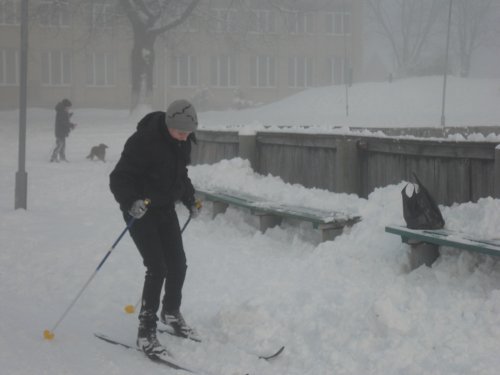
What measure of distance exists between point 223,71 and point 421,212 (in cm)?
4733

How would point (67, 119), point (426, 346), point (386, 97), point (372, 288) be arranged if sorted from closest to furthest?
point (426, 346) < point (372, 288) < point (67, 119) < point (386, 97)

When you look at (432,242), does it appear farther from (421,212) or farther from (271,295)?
(271,295)

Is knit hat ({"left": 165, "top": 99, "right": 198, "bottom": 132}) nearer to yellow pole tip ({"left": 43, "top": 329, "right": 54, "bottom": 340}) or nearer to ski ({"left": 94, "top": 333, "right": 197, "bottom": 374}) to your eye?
ski ({"left": 94, "top": 333, "right": 197, "bottom": 374})

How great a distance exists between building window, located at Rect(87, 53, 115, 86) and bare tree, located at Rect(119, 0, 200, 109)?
18.3 m

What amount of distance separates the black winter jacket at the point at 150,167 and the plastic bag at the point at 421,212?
7.88 feet

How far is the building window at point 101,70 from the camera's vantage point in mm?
50344

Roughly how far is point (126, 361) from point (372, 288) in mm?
2388

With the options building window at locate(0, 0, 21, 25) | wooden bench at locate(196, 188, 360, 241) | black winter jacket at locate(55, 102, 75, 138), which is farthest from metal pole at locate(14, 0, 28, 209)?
building window at locate(0, 0, 21, 25)

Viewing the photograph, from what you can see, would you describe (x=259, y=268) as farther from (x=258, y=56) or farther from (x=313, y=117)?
(x=258, y=56)

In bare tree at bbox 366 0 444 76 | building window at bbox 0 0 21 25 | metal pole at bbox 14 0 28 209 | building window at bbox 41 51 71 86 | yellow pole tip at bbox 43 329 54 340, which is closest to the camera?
yellow pole tip at bbox 43 329 54 340

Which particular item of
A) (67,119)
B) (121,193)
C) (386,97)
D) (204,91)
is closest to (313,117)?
(386,97)

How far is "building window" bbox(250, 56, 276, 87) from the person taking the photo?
53.5 meters

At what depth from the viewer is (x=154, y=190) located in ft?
18.0

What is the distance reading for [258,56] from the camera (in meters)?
53.5
